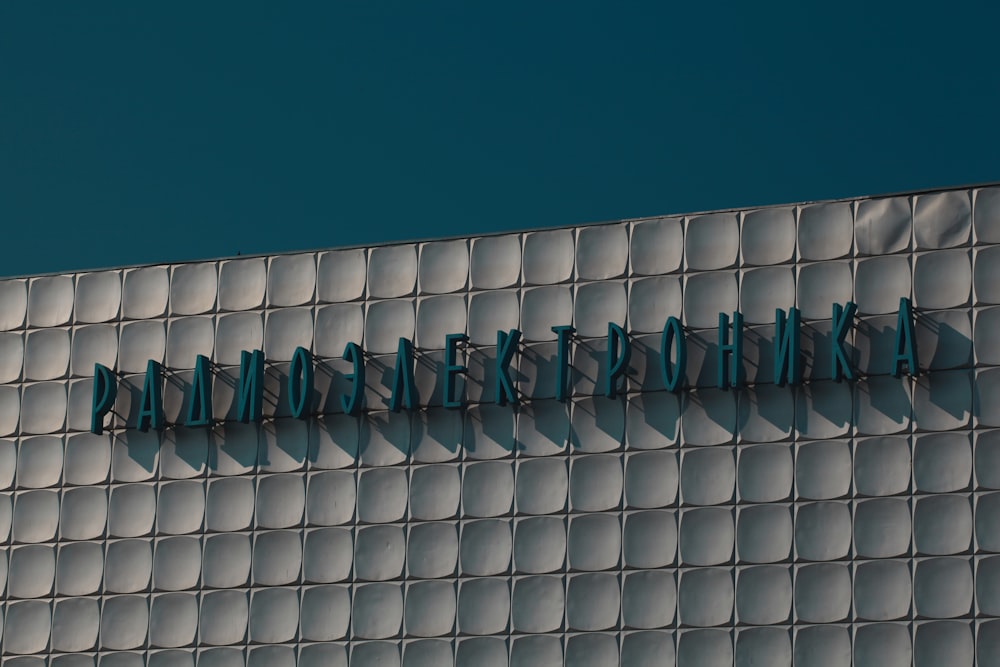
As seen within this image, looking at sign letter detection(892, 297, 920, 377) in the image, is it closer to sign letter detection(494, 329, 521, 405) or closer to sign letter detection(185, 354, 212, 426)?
sign letter detection(494, 329, 521, 405)

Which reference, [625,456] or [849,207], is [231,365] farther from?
[849,207]

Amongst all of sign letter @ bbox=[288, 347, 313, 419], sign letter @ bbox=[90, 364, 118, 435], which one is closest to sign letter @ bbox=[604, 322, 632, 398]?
sign letter @ bbox=[288, 347, 313, 419]

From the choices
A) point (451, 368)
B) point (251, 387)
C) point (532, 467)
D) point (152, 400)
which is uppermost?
point (451, 368)

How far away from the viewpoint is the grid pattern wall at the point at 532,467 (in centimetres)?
2588

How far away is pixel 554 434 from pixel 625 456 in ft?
3.30

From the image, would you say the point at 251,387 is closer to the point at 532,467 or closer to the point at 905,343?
the point at 532,467

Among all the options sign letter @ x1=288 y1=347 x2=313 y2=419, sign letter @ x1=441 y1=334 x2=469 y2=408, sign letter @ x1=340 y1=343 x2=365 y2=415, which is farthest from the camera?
sign letter @ x1=288 y1=347 x2=313 y2=419

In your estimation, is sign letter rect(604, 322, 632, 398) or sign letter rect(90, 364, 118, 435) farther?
sign letter rect(90, 364, 118, 435)

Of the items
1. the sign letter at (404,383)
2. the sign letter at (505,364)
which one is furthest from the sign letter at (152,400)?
the sign letter at (505,364)

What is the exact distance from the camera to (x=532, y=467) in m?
27.5

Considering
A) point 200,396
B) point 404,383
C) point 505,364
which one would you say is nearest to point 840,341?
point 505,364

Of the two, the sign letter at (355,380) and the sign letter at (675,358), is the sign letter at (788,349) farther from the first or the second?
the sign letter at (355,380)

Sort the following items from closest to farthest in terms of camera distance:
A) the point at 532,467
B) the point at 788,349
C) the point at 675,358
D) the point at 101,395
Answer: the point at 788,349 < the point at 675,358 < the point at 532,467 < the point at 101,395

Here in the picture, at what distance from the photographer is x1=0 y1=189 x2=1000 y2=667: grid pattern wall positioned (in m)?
25.9
